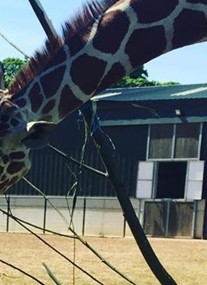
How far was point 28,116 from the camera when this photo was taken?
12.4 feet

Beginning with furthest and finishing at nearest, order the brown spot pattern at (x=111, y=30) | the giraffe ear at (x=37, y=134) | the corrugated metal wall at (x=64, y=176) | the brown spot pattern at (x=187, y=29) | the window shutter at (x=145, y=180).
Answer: the corrugated metal wall at (x=64, y=176), the window shutter at (x=145, y=180), the brown spot pattern at (x=187, y=29), the brown spot pattern at (x=111, y=30), the giraffe ear at (x=37, y=134)

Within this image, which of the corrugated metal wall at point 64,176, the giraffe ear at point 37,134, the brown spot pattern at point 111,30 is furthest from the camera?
the corrugated metal wall at point 64,176

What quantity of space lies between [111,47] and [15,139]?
749mm


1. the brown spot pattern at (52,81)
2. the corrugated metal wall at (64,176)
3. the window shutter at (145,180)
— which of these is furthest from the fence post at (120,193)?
the corrugated metal wall at (64,176)

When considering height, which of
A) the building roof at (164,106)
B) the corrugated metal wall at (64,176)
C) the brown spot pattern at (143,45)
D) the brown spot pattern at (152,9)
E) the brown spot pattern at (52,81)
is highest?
the building roof at (164,106)

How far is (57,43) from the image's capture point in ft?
13.0

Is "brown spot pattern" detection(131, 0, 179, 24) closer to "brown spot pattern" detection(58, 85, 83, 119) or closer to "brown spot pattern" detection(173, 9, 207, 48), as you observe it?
"brown spot pattern" detection(173, 9, 207, 48)

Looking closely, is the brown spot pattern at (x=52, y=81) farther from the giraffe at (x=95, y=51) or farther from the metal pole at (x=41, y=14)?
the metal pole at (x=41, y=14)

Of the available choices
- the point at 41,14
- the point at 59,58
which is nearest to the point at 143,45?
the point at 59,58

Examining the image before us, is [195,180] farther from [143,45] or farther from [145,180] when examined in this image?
[143,45]

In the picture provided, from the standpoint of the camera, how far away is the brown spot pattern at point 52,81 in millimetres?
3914

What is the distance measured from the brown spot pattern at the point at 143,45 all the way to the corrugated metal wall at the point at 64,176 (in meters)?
21.5

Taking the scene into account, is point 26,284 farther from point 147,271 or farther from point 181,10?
point 181,10

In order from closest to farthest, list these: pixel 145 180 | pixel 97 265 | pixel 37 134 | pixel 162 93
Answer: pixel 37 134, pixel 97 265, pixel 162 93, pixel 145 180
